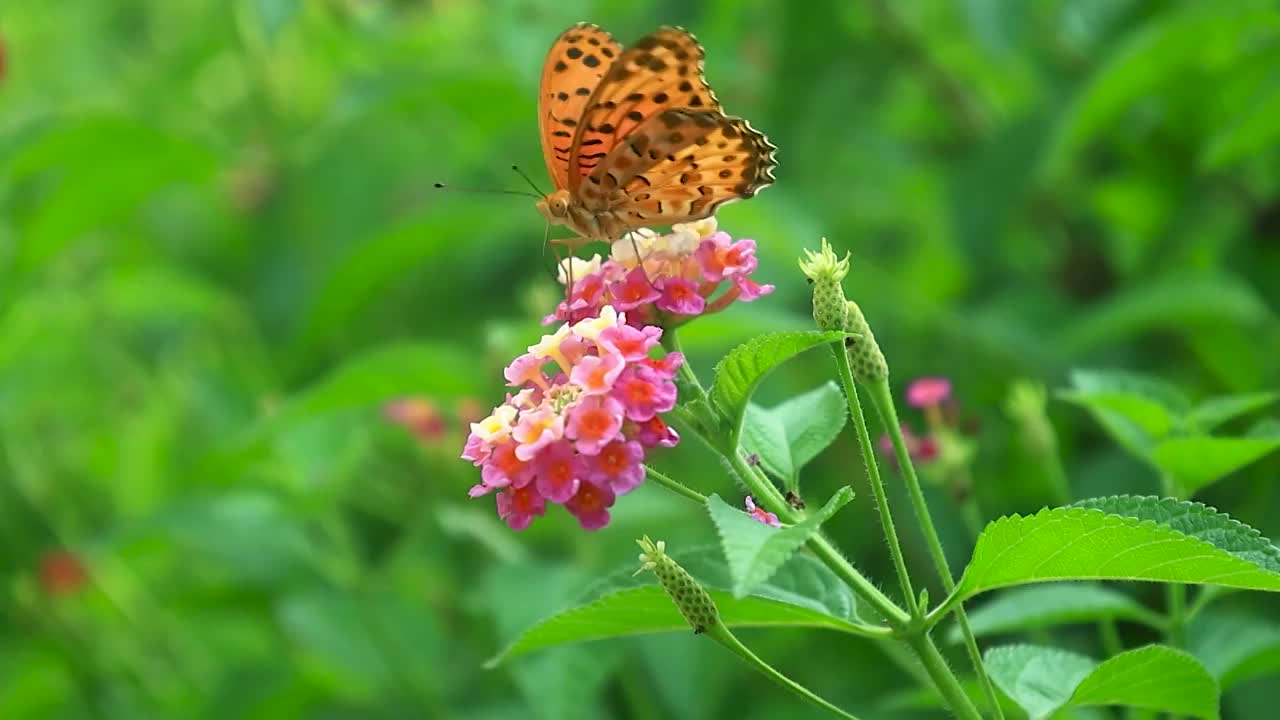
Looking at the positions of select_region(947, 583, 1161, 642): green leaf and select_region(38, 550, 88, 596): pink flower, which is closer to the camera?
select_region(947, 583, 1161, 642): green leaf

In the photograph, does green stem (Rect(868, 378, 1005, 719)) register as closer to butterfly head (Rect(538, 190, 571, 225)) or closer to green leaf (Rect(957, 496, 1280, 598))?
green leaf (Rect(957, 496, 1280, 598))

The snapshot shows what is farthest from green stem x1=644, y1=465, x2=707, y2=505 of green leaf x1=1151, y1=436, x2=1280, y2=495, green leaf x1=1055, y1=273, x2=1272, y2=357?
green leaf x1=1055, y1=273, x2=1272, y2=357

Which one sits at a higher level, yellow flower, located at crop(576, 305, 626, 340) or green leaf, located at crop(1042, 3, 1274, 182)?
green leaf, located at crop(1042, 3, 1274, 182)

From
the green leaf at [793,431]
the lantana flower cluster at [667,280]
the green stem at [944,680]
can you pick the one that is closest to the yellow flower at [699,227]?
the lantana flower cluster at [667,280]

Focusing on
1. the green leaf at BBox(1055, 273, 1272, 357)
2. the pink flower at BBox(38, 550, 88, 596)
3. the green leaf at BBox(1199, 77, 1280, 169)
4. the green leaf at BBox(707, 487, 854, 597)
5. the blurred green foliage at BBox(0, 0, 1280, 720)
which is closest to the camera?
the green leaf at BBox(707, 487, 854, 597)

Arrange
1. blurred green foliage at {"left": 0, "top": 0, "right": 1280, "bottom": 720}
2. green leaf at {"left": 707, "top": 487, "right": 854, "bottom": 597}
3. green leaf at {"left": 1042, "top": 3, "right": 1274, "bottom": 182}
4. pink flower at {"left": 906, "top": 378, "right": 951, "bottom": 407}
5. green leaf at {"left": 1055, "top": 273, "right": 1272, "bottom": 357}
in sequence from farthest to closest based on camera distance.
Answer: blurred green foliage at {"left": 0, "top": 0, "right": 1280, "bottom": 720}, green leaf at {"left": 1055, "top": 273, "right": 1272, "bottom": 357}, green leaf at {"left": 1042, "top": 3, "right": 1274, "bottom": 182}, pink flower at {"left": 906, "top": 378, "right": 951, "bottom": 407}, green leaf at {"left": 707, "top": 487, "right": 854, "bottom": 597}

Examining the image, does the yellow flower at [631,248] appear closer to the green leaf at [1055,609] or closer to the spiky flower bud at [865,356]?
the spiky flower bud at [865,356]

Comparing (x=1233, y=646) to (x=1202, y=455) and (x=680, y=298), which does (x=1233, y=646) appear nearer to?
(x=1202, y=455)

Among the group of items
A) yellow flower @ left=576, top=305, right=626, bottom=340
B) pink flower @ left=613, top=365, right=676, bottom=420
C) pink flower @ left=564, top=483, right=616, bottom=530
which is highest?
yellow flower @ left=576, top=305, right=626, bottom=340
